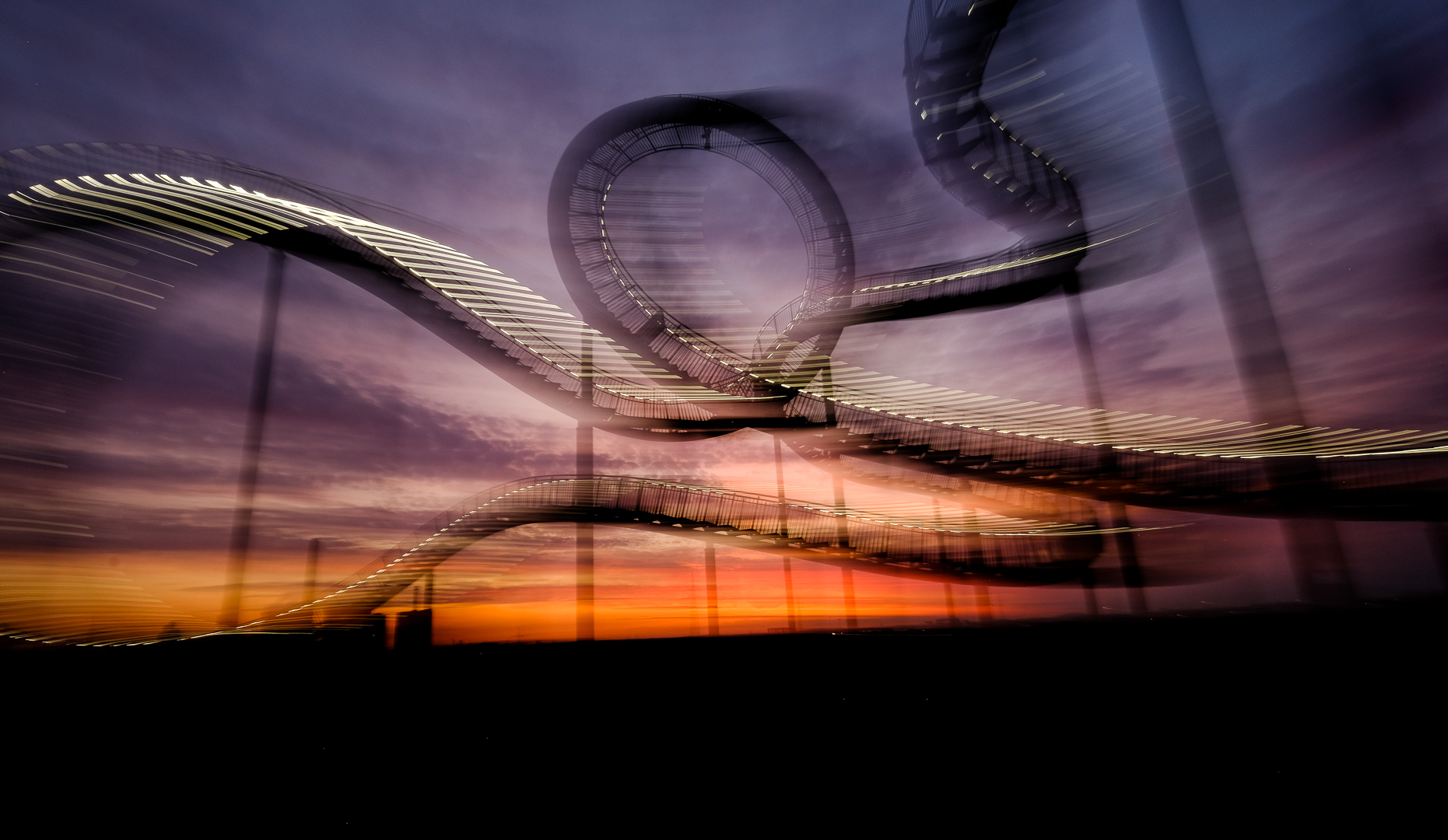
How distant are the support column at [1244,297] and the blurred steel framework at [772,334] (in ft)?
0.97

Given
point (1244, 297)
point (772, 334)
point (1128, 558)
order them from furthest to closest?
1. point (772, 334)
2. point (1128, 558)
3. point (1244, 297)

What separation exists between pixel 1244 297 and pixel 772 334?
7.85m

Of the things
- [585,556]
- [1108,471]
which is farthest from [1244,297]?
[585,556]

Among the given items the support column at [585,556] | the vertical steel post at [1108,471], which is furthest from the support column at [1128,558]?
the support column at [585,556]

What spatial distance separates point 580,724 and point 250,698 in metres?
3.03

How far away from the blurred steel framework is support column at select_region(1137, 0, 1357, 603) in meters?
0.29

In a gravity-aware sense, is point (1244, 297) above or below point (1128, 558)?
above

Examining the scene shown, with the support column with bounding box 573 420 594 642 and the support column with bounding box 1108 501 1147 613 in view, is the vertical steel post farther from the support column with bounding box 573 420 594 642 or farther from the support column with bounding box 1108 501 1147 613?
the support column with bounding box 573 420 594 642

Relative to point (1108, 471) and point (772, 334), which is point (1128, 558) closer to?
point (1108, 471)

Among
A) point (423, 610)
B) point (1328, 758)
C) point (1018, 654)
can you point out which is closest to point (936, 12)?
point (1018, 654)

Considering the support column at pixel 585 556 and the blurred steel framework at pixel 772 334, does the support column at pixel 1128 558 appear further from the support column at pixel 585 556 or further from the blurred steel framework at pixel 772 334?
the support column at pixel 585 556

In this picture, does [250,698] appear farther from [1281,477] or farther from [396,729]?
[1281,477]

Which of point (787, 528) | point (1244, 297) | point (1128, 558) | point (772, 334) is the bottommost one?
point (1128, 558)

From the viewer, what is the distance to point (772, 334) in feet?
40.2
